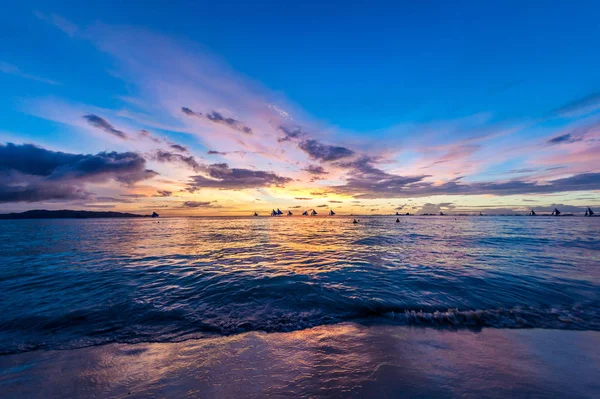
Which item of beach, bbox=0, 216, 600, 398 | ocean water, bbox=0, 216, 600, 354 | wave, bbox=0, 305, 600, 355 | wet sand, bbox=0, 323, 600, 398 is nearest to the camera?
wet sand, bbox=0, 323, 600, 398

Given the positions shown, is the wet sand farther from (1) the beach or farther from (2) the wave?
(2) the wave

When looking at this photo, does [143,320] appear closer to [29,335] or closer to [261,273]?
[29,335]

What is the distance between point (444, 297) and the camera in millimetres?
10242

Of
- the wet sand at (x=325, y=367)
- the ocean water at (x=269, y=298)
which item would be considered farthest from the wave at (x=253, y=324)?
the wet sand at (x=325, y=367)

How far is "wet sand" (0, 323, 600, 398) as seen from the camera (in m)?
4.54

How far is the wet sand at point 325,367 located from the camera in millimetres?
4535

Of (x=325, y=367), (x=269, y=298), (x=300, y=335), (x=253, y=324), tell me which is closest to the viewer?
(x=325, y=367)

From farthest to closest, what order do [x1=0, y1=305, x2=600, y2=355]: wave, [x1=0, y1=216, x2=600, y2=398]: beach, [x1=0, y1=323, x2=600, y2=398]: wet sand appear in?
[x1=0, y1=305, x2=600, y2=355]: wave
[x1=0, y1=216, x2=600, y2=398]: beach
[x1=0, y1=323, x2=600, y2=398]: wet sand

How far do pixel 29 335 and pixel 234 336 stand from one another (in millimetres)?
6482

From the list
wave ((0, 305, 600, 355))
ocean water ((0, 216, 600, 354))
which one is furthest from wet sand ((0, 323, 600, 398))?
ocean water ((0, 216, 600, 354))

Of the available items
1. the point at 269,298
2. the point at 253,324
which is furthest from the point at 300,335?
the point at 269,298

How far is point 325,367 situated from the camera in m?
5.30

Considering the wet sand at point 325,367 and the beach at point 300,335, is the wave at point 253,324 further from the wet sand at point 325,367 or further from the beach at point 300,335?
the wet sand at point 325,367

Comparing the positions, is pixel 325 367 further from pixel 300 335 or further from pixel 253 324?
pixel 253 324
